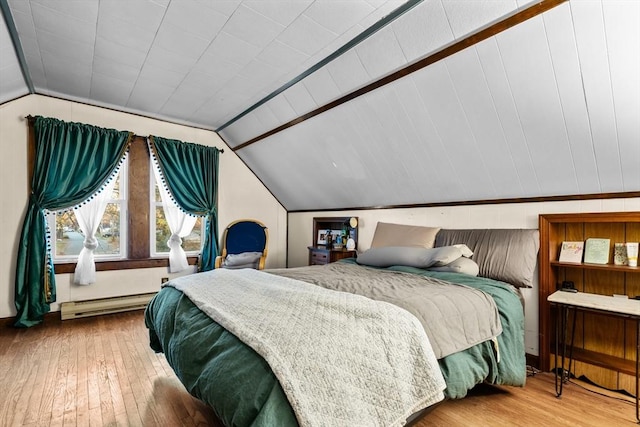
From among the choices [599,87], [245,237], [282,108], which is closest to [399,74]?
[599,87]

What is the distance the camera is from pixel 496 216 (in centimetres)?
289

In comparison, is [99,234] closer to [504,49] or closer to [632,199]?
[504,49]

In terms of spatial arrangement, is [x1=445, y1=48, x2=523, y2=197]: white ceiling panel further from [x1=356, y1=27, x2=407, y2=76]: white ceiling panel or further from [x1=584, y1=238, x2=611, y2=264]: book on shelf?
[x1=584, y1=238, x2=611, y2=264]: book on shelf

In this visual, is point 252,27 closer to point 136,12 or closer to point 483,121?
point 136,12

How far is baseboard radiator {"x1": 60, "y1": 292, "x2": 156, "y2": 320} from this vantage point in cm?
359

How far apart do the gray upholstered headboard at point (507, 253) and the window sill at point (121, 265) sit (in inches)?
146

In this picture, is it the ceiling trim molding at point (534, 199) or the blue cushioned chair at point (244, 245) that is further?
the blue cushioned chair at point (244, 245)

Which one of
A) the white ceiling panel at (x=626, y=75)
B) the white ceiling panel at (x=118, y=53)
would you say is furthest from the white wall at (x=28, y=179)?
the white ceiling panel at (x=626, y=75)

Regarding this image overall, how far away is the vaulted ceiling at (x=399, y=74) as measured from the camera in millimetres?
1855

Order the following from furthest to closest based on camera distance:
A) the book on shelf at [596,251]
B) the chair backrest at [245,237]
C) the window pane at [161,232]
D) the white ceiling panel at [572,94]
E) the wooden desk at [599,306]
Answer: the chair backrest at [245,237] < the window pane at [161,232] < the book on shelf at [596,251] < the wooden desk at [599,306] < the white ceiling panel at [572,94]

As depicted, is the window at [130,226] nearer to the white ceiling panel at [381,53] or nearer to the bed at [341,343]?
the bed at [341,343]

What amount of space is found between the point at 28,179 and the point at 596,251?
529cm

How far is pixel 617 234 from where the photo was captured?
2.30 meters

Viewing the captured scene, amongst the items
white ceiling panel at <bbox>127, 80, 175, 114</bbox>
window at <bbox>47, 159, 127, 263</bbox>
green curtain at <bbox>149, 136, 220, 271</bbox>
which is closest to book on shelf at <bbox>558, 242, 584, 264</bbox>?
white ceiling panel at <bbox>127, 80, 175, 114</bbox>
